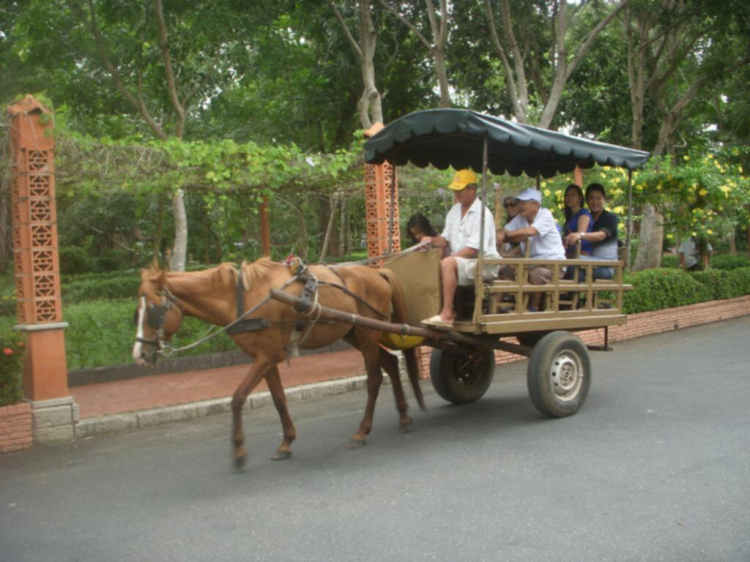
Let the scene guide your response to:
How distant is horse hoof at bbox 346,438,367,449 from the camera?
6.53 meters

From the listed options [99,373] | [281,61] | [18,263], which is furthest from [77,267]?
[18,263]

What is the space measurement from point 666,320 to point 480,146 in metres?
8.08

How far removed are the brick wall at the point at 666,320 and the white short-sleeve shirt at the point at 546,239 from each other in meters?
4.08

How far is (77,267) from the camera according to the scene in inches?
1131

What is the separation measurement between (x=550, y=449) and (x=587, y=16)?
17.7 m

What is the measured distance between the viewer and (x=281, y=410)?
6.18 m

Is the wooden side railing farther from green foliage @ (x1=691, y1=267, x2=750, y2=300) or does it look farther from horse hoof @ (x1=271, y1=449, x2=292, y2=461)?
green foliage @ (x1=691, y1=267, x2=750, y2=300)

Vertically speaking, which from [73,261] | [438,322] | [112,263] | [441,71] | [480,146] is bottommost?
[438,322]

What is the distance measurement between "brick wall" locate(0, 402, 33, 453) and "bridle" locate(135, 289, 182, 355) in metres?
2.39

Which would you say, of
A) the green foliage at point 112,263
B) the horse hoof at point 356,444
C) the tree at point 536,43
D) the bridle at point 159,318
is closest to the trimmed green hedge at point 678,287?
Answer: the tree at point 536,43

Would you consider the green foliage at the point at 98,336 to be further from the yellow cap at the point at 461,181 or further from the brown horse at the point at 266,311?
the yellow cap at the point at 461,181

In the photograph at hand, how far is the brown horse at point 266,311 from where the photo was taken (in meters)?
5.69

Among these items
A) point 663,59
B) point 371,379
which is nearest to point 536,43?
point 663,59

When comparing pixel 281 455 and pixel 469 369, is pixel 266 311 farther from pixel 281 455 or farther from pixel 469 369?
pixel 469 369
